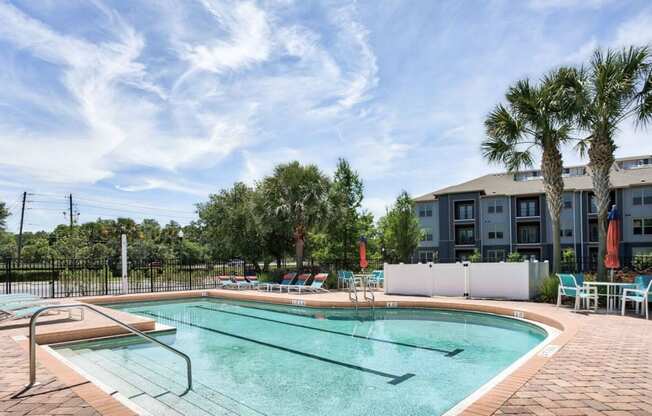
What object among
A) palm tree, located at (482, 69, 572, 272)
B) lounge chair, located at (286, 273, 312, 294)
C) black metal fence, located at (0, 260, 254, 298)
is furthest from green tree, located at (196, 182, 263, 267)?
palm tree, located at (482, 69, 572, 272)

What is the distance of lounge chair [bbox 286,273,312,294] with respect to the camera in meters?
16.0

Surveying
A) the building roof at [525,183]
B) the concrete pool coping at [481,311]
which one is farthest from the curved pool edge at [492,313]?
the building roof at [525,183]

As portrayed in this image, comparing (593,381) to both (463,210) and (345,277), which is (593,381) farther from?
(463,210)

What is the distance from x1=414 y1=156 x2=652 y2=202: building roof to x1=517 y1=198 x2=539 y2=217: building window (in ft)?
3.28

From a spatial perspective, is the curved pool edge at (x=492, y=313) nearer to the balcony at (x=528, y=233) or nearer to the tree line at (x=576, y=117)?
the tree line at (x=576, y=117)

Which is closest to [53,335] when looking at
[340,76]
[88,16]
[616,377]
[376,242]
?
[88,16]

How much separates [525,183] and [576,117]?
2740 cm

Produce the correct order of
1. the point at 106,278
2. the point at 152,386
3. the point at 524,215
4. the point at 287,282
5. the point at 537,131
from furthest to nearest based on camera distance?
1. the point at 524,215
2. the point at 287,282
3. the point at 106,278
4. the point at 537,131
5. the point at 152,386

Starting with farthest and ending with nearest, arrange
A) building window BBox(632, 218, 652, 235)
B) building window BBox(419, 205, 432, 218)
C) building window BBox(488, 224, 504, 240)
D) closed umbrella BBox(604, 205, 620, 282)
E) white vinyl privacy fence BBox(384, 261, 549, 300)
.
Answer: building window BBox(419, 205, 432, 218), building window BBox(488, 224, 504, 240), building window BBox(632, 218, 652, 235), white vinyl privacy fence BBox(384, 261, 549, 300), closed umbrella BBox(604, 205, 620, 282)

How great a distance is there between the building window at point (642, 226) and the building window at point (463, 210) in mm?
12234

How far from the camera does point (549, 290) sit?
11781 millimetres

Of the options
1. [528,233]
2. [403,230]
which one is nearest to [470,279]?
[403,230]

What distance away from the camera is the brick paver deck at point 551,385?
11.9 ft

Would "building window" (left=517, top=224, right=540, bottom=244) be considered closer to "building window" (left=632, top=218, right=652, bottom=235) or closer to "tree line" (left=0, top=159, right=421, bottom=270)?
"building window" (left=632, top=218, right=652, bottom=235)
